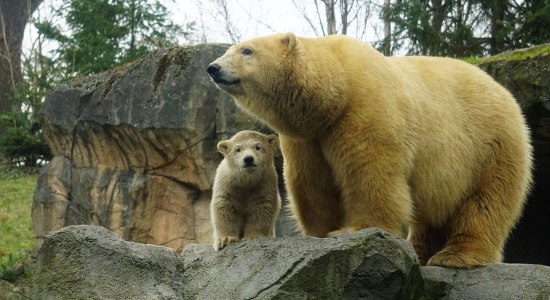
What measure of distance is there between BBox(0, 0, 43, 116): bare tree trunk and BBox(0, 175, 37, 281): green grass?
4.83 metres

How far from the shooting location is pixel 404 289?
5.13 metres

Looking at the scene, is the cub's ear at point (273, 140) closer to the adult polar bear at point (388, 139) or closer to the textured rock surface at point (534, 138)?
the adult polar bear at point (388, 139)

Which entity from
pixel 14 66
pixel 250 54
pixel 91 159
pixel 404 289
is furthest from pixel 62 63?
pixel 404 289

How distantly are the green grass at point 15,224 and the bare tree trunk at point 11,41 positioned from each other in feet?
15.8

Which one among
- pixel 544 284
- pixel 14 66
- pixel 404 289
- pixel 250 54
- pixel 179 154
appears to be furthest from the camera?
pixel 14 66

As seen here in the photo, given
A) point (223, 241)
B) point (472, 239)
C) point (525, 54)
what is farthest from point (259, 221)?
point (525, 54)

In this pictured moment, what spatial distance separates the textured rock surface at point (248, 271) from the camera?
4883 mm

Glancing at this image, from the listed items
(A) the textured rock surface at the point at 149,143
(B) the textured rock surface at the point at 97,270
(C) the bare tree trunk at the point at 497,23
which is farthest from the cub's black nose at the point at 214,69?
(C) the bare tree trunk at the point at 497,23

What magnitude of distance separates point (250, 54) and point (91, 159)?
23.2 feet

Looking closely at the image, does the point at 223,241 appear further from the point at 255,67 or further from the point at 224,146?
the point at 255,67

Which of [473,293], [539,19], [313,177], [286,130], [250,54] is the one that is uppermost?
[539,19]

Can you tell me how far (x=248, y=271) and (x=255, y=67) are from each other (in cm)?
162

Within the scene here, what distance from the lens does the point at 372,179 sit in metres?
5.54

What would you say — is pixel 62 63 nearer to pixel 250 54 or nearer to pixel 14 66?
pixel 14 66
